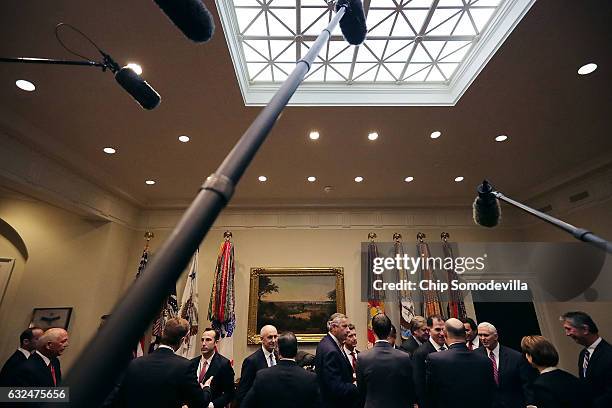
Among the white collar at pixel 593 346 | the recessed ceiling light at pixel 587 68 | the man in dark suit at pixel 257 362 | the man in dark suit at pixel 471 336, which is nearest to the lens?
the white collar at pixel 593 346

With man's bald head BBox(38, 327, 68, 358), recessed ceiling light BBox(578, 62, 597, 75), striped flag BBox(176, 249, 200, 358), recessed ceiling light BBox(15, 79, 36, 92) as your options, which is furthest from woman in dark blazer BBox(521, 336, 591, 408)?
recessed ceiling light BBox(15, 79, 36, 92)

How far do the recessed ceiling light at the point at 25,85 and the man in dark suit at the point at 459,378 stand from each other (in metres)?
5.33

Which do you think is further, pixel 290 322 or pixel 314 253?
pixel 314 253

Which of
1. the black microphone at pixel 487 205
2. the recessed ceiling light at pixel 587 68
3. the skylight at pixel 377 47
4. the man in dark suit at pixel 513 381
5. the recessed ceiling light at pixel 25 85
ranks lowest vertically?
the man in dark suit at pixel 513 381

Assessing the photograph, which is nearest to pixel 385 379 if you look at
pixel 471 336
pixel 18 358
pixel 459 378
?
pixel 459 378

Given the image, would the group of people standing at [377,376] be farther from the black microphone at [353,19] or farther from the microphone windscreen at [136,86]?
the black microphone at [353,19]

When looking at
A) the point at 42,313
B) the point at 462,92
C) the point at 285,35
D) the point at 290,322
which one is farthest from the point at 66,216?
the point at 462,92

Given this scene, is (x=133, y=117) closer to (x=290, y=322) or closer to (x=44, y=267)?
(x=44, y=267)

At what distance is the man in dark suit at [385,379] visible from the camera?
2598 mm

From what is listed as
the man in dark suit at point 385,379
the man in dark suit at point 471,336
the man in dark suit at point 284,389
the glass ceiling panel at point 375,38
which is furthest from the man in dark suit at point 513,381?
the glass ceiling panel at point 375,38

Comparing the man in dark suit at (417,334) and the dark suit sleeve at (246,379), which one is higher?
the man in dark suit at (417,334)

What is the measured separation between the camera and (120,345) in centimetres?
39

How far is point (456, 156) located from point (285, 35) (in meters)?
3.45

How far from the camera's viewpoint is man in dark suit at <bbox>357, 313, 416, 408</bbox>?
2598mm
